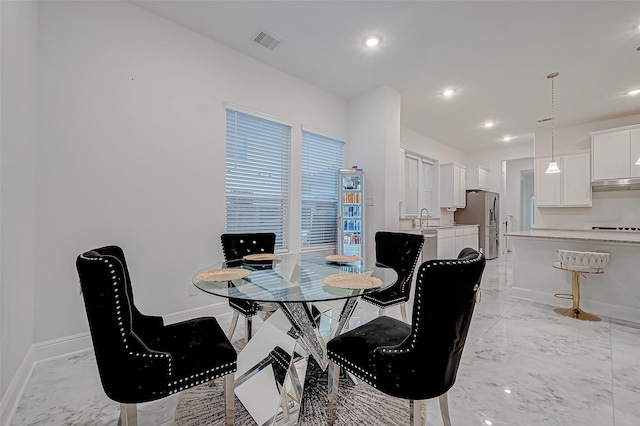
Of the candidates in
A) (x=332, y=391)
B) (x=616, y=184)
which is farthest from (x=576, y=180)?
(x=332, y=391)

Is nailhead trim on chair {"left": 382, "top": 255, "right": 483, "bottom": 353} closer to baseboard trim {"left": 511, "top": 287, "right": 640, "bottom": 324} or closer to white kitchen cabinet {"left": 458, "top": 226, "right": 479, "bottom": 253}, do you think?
baseboard trim {"left": 511, "top": 287, "right": 640, "bottom": 324}

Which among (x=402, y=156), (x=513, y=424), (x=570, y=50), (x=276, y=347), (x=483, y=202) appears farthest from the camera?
(x=483, y=202)

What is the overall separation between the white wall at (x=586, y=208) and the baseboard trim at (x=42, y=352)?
6195 millimetres

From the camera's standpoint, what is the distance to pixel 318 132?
4.03m

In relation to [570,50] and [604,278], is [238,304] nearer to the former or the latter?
[604,278]

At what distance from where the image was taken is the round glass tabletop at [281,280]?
1417mm

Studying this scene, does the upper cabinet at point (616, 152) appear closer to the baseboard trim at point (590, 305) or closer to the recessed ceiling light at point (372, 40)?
the baseboard trim at point (590, 305)

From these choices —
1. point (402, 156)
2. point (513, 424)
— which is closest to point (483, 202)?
point (402, 156)

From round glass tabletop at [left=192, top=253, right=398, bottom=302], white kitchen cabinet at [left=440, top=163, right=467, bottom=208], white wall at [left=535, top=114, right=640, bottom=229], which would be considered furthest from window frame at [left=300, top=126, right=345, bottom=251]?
white wall at [left=535, top=114, right=640, bottom=229]

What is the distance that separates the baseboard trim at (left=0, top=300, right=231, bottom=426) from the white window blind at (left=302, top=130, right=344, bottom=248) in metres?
1.72

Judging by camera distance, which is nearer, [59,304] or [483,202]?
[59,304]

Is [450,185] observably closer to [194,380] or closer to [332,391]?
[332,391]

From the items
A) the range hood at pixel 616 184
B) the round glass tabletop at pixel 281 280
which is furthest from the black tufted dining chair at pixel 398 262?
the range hood at pixel 616 184

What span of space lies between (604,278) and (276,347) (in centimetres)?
398
